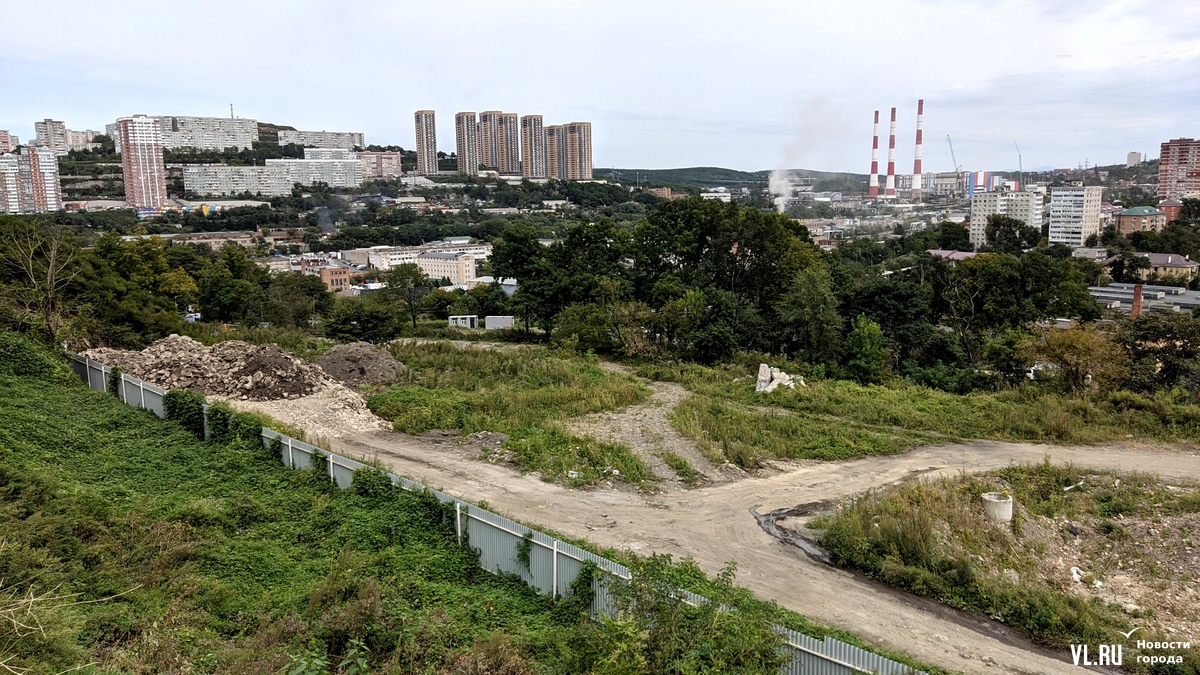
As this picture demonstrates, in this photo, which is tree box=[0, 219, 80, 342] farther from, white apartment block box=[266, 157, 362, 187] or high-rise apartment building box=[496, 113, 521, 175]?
high-rise apartment building box=[496, 113, 521, 175]

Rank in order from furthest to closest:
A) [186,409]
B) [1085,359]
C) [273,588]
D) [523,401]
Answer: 1. [1085,359]
2. [523,401]
3. [186,409]
4. [273,588]

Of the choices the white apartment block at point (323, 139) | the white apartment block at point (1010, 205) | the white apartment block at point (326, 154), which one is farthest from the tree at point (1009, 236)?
the white apartment block at point (323, 139)

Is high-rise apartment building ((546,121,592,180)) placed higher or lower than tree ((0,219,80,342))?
higher

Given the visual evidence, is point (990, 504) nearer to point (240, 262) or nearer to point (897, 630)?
point (897, 630)

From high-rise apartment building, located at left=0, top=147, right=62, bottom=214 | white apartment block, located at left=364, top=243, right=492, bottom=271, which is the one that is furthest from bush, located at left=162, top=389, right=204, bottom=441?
high-rise apartment building, located at left=0, top=147, right=62, bottom=214

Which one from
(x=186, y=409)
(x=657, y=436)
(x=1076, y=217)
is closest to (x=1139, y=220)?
(x=1076, y=217)

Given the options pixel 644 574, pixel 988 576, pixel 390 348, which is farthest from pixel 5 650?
pixel 390 348

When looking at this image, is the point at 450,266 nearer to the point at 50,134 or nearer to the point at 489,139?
the point at 489,139
